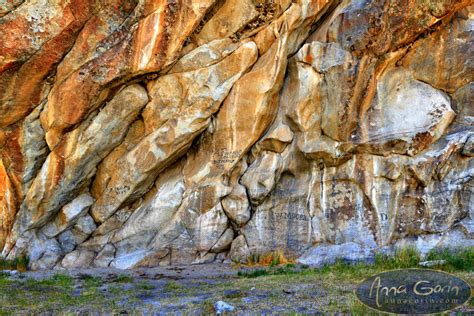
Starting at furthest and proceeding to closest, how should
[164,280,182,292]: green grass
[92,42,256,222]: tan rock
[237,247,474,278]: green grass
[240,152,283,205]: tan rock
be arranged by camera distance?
1. [92,42,256,222]: tan rock
2. [240,152,283,205]: tan rock
3. [237,247,474,278]: green grass
4. [164,280,182,292]: green grass

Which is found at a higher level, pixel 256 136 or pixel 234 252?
pixel 256 136

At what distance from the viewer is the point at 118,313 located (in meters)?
8.01

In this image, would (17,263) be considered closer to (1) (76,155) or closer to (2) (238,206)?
(1) (76,155)

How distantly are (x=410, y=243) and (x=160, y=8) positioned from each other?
9346mm

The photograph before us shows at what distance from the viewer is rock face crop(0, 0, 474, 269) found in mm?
12625

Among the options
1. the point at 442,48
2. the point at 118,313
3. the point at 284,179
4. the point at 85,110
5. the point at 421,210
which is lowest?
the point at 118,313

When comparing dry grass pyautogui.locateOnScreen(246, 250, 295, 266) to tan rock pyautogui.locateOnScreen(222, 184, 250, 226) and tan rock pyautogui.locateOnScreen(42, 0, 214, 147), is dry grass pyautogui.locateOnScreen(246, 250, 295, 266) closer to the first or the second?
tan rock pyautogui.locateOnScreen(222, 184, 250, 226)

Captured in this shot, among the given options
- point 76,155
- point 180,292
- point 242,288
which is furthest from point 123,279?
point 76,155

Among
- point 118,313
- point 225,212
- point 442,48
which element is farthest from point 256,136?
point 118,313

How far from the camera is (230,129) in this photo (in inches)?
541

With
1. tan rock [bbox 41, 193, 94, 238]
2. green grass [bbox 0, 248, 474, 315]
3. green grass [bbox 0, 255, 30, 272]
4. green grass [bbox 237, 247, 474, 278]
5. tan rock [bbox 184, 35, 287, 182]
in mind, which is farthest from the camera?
tan rock [bbox 41, 193, 94, 238]

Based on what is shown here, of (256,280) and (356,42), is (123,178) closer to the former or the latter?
(256,280)

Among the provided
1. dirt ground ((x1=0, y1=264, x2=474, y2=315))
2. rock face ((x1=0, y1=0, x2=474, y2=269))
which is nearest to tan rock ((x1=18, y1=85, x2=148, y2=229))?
rock face ((x1=0, y1=0, x2=474, y2=269))

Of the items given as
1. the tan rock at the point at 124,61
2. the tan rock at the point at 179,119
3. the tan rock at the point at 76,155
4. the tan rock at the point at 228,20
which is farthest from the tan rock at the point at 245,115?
the tan rock at the point at 76,155
